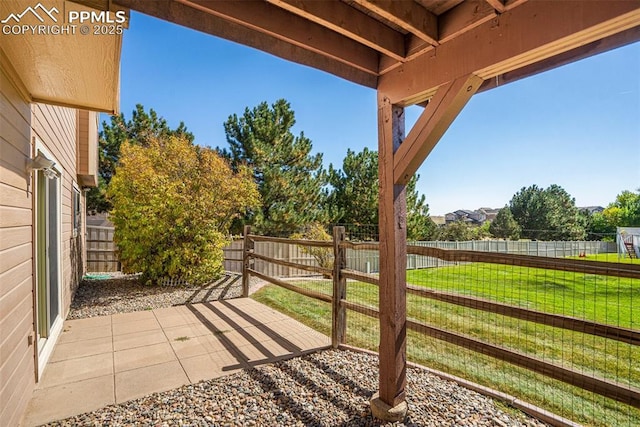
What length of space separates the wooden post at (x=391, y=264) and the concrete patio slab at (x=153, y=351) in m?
1.27

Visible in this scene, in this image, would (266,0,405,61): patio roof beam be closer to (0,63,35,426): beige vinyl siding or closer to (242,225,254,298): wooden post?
(0,63,35,426): beige vinyl siding

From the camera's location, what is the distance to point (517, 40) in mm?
1565

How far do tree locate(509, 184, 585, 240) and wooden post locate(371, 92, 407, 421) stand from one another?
29.2 meters

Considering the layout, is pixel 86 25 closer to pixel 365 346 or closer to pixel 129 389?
pixel 129 389

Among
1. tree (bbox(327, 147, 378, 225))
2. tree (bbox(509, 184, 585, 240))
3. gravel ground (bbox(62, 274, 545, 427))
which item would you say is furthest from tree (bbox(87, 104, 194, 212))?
tree (bbox(509, 184, 585, 240))

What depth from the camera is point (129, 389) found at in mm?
2531

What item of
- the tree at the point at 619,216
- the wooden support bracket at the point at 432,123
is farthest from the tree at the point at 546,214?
the wooden support bracket at the point at 432,123

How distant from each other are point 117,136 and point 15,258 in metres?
14.8

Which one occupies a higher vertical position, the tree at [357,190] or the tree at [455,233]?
the tree at [357,190]

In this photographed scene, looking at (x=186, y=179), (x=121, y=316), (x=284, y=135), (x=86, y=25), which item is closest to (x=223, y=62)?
(x=186, y=179)

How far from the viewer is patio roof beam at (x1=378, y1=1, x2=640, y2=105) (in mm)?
1335

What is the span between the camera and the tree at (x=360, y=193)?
16.4 metres

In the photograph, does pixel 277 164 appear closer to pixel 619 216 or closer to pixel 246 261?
pixel 246 261

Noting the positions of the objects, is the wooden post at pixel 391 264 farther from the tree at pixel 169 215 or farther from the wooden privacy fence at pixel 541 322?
the tree at pixel 169 215
